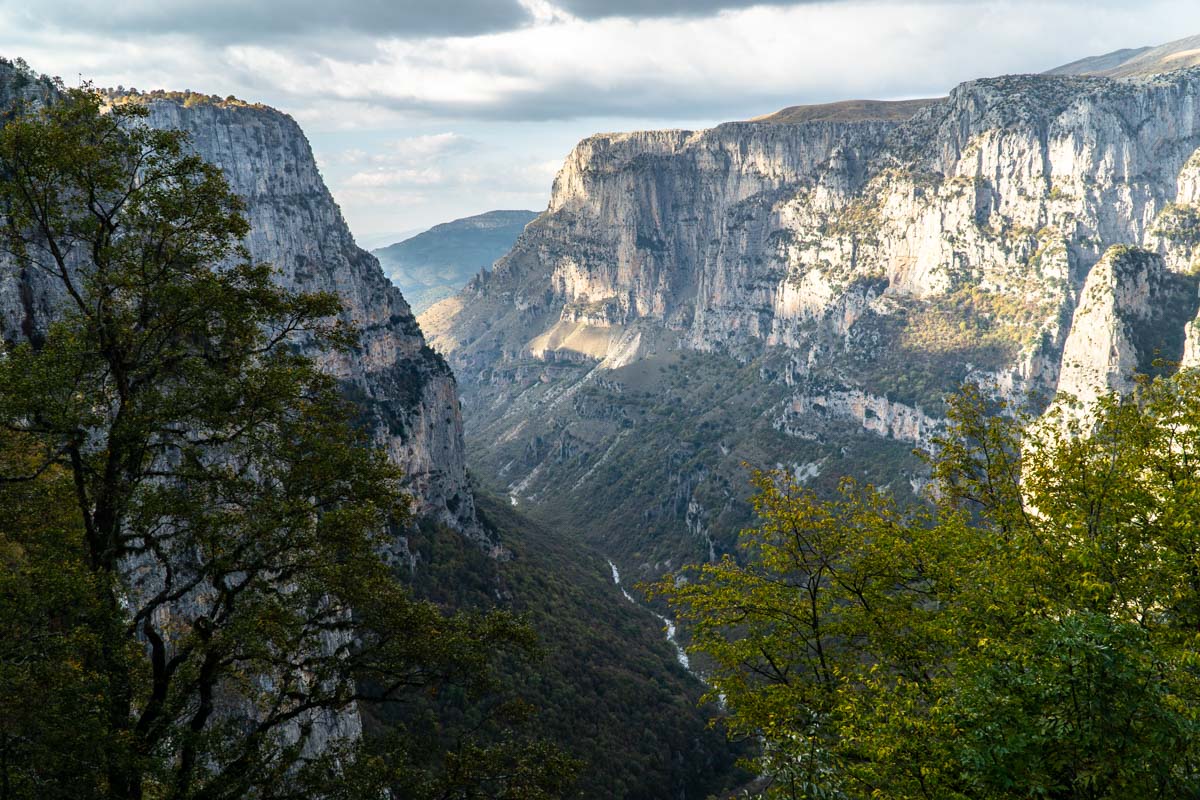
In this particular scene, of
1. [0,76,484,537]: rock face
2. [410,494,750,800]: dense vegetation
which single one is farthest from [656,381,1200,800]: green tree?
[0,76,484,537]: rock face

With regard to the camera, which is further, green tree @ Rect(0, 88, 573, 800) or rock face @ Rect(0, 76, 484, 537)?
rock face @ Rect(0, 76, 484, 537)

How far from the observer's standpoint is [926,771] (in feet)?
43.3

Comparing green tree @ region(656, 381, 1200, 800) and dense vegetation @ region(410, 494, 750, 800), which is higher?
green tree @ region(656, 381, 1200, 800)

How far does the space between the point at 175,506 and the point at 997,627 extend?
62.2ft

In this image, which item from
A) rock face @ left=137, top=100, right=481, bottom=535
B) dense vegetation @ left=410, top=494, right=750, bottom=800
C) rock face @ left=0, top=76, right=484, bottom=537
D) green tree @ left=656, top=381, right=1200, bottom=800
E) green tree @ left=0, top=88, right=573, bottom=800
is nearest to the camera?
green tree @ left=656, top=381, right=1200, bottom=800

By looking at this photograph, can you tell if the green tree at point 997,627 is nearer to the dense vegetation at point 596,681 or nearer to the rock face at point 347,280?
the dense vegetation at point 596,681

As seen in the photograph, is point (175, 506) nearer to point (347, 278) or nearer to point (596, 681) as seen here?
point (596, 681)

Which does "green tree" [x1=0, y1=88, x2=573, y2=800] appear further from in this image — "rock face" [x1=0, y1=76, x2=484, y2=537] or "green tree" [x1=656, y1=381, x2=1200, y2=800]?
"rock face" [x1=0, y1=76, x2=484, y2=537]

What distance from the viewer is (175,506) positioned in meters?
16.2

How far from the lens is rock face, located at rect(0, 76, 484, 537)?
122 meters

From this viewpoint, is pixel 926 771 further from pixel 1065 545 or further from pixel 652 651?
pixel 652 651

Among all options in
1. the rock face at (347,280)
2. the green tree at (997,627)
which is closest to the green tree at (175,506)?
the green tree at (997,627)

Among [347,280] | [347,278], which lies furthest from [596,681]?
[347,278]

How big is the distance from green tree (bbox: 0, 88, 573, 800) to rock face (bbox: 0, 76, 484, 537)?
Result: 3846 inches
